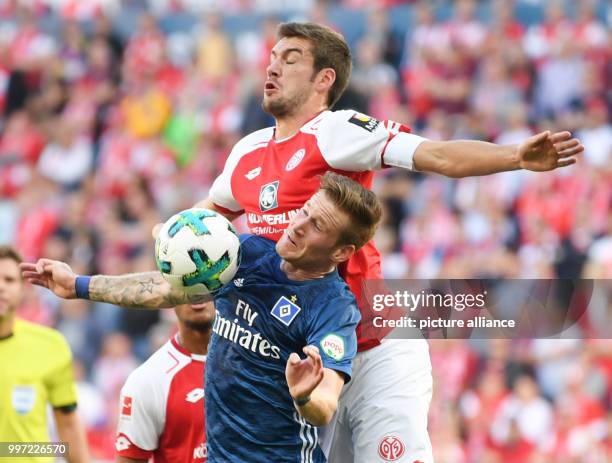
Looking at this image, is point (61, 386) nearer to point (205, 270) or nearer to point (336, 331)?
point (205, 270)

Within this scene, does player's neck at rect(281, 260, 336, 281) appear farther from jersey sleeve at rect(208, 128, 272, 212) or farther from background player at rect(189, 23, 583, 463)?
jersey sleeve at rect(208, 128, 272, 212)

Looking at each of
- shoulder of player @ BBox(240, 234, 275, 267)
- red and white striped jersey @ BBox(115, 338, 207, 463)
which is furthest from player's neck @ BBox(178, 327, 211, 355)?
shoulder of player @ BBox(240, 234, 275, 267)

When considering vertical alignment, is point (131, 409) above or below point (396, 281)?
below

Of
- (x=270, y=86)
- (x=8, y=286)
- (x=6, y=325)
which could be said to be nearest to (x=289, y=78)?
(x=270, y=86)

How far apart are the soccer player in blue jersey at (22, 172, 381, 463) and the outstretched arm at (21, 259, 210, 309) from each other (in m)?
0.32

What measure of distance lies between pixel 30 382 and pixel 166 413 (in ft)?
5.66

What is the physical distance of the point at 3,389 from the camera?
892cm

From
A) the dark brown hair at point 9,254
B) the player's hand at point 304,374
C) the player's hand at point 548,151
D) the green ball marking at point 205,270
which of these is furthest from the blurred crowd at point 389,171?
the player's hand at point 304,374

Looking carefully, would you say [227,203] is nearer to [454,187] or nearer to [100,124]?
[454,187]

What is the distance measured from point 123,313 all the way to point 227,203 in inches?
319

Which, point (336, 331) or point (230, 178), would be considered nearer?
point (336, 331)

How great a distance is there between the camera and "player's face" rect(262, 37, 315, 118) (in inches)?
269

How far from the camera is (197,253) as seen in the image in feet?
20.1

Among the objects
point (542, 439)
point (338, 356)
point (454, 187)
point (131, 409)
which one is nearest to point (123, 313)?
point (454, 187)
